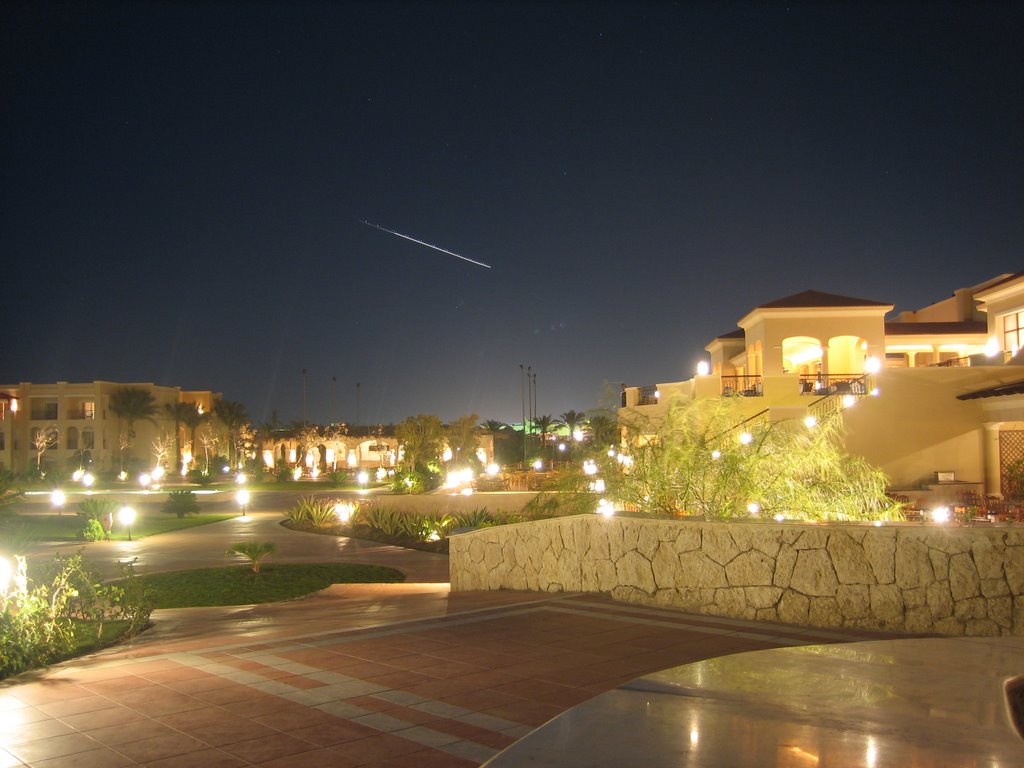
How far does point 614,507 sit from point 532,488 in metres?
14.7

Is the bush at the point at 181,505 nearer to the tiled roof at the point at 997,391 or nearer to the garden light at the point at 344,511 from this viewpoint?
the garden light at the point at 344,511

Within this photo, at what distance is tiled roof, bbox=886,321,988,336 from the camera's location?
109 feet

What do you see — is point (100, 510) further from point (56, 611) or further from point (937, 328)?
point (937, 328)

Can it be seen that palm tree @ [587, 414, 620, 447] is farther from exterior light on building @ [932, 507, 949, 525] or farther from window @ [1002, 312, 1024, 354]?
window @ [1002, 312, 1024, 354]

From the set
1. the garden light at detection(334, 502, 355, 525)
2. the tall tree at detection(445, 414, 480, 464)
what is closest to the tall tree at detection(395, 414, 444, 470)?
the tall tree at detection(445, 414, 480, 464)

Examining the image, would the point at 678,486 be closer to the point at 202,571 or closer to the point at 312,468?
the point at 202,571

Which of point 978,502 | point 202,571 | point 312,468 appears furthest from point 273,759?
point 312,468

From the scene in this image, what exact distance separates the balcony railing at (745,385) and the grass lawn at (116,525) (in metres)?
18.3

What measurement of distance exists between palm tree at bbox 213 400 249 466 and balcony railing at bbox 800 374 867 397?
59.7m

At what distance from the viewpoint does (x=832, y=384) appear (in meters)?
27.4

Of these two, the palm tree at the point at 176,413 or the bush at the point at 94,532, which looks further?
the palm tree at the point at 176,413

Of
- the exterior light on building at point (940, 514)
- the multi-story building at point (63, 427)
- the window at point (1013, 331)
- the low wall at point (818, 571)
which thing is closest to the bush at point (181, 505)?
the low wall at point (818, 571)

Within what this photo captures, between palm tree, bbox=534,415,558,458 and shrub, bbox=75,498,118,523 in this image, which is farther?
palm tree, bbox=534,415,558,458

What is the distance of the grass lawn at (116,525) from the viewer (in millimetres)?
24297
